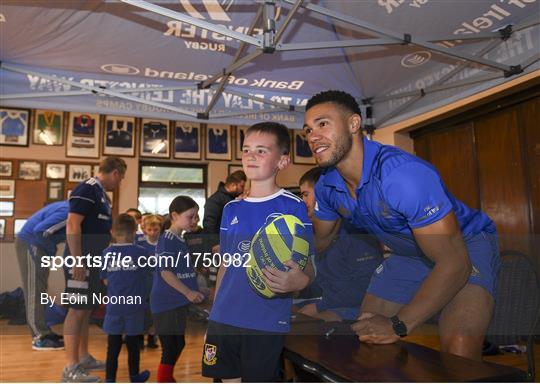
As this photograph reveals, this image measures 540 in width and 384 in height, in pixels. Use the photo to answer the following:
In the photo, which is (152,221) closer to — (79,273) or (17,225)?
(79,273)

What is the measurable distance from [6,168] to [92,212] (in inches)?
156

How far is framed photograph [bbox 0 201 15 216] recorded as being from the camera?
5.75 metres

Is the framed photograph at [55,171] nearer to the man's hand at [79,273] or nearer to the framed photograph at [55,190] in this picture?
the framed photograph at [55,190]

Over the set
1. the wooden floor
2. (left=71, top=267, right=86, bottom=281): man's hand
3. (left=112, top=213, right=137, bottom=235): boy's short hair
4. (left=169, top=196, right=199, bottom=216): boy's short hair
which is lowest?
the wooden floor

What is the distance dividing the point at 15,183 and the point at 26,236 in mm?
3004

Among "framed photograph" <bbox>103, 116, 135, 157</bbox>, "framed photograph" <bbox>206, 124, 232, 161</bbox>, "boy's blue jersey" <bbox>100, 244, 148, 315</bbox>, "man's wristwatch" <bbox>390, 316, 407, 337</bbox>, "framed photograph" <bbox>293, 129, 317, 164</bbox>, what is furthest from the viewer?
"framed photograph" <bbox>293, 129, 317, 164</bbox>

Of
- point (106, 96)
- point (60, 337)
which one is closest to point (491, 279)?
point (106, 96)

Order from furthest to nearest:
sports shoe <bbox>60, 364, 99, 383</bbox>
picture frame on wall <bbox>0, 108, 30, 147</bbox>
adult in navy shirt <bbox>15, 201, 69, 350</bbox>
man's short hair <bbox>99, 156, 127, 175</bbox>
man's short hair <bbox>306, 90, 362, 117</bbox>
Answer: picture frame on wall <bbox>0, 108, 30, 147</bbox>
adult in navy shirt <bbox>15, 201, 69, 350</bbox>
man's short hair <bbox>99, 156, 127, 175</bbox>
sports shoe <bbox>60, 364, 99, 383</bbox>
man's short hair <bbox>306, 90, 362, 117</bbox>

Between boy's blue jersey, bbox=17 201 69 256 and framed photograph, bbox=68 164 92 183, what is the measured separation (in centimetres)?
289

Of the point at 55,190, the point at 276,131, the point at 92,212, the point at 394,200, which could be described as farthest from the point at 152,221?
the point at 394,200

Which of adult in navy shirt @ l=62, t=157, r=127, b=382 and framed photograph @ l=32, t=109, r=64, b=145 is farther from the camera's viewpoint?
framed photograph @ l=32, t=109, r=64, b=145

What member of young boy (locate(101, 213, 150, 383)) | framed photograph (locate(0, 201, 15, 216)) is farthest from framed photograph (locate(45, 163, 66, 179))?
young boy (locate(101, 213, 150, 383))

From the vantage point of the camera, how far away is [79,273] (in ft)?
8.17

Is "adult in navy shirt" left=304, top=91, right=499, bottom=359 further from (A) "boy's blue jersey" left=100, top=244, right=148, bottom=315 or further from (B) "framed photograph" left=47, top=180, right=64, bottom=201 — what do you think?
(B) "framed photograph" left=47, top=180, right=64, bottom=201
